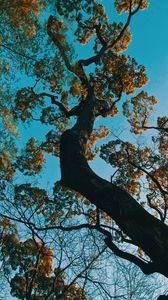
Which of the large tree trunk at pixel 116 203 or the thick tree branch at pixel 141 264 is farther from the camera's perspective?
the thick tree branch at pixel 141 264

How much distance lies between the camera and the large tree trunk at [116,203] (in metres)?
3.98

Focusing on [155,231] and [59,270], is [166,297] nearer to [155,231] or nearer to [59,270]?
[155,231]

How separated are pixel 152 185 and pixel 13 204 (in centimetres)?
556

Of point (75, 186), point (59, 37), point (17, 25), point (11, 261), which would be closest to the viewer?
point (75, 186)

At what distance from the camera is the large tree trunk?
3.98m

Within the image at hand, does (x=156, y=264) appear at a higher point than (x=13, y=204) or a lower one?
lower

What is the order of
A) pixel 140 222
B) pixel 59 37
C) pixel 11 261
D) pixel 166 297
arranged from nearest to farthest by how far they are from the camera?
1. pixel 166 297
2. pixel 140 222
3. pixel 59 37
4. pixel 11 261

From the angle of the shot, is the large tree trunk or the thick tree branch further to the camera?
the thick tree branch

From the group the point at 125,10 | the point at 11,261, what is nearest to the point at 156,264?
the point at 125,10

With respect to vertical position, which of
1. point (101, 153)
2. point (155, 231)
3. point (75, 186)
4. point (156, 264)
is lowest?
point (156, 264)

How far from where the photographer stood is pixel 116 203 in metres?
4.55

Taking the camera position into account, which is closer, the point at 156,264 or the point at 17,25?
the point at 156,264

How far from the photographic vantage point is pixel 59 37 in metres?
10.5

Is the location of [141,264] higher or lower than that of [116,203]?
lower
